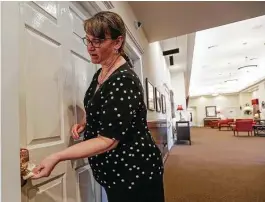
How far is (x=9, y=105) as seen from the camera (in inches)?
24.9

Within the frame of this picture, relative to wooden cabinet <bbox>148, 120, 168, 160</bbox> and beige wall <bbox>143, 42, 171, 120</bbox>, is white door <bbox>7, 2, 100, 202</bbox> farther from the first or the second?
beige wall <bbox>143, 42, 171, 120</bbox>

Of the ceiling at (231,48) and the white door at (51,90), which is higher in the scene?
the ceiling at (231,48)

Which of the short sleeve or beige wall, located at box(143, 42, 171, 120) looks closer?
the short sleeve

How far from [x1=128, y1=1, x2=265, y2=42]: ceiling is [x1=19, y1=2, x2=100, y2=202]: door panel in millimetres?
1736

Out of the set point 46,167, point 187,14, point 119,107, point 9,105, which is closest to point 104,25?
point 119,107

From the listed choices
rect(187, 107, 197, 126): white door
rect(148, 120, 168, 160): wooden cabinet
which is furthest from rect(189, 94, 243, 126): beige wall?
rect(148, 120, 168, 160): wooden cabinet

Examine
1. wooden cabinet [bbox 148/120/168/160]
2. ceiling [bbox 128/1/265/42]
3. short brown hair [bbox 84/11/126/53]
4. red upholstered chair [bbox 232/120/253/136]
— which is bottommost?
red upholstered chair [bbox 232/120/253/136]

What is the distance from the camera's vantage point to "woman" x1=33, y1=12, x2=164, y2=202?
30.8 inches

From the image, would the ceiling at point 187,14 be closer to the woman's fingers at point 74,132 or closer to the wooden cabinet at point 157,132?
the wooden cabinet at point 157,132

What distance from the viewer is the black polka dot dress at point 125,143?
2.61ft

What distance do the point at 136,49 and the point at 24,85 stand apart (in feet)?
6.97

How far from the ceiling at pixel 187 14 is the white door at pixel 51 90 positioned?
5.74 ft

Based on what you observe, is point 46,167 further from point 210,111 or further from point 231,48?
point 210,111

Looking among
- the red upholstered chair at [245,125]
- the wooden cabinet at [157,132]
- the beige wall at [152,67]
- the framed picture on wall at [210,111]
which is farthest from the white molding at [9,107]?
the framed picture on wall at [210,111]
